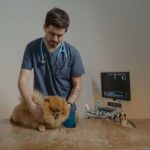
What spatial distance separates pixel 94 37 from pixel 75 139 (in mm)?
1201

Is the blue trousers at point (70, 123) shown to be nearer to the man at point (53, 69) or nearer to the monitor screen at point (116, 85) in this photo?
the man at point (53, 69)

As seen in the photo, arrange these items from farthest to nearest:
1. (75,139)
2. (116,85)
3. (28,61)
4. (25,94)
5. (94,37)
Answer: (94,37) < (116,85) < (28,61) < (25,94) < (75,139)

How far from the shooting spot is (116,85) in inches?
78.2

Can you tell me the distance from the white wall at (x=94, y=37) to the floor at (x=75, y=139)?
2.76 feet

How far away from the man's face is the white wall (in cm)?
75

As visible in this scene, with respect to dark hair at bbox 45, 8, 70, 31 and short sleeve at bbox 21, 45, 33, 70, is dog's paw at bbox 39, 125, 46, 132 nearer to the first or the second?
short sleeve at bbox 21, 45, 33, 70

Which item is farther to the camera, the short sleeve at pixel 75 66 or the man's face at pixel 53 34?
the short sleeve at pixel 75 66

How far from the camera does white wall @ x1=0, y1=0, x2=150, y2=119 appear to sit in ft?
7.00

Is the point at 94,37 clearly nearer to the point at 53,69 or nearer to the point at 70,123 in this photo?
the point at 53,69

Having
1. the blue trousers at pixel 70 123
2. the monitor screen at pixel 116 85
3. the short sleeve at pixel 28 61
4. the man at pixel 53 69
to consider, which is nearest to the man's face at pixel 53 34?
the man at pixel 53 69

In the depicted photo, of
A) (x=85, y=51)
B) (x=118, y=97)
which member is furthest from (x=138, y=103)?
(x=85, y=51)

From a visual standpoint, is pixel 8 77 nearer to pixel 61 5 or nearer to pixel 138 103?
pixel 61 5

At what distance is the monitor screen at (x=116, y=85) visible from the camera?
1.94 m

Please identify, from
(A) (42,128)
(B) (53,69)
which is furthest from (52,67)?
(A) (42,128)
